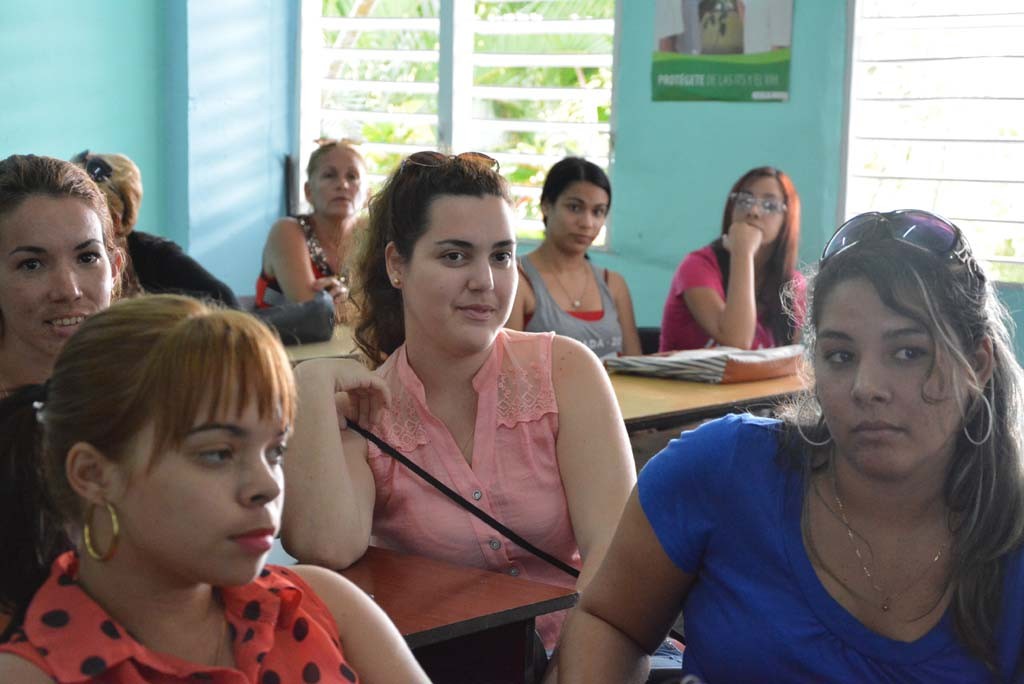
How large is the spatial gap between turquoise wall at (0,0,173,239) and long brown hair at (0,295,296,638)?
16.0 ft

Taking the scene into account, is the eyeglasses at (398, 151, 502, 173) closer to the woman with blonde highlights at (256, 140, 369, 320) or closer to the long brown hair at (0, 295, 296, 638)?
the long brown hair at (0, 295, 296, 638)

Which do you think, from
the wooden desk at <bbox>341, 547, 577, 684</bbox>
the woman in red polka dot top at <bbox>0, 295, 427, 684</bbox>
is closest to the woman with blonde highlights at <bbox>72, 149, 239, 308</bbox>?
the wooden desk at <bbox>341, 547, 577, 684</bbox>

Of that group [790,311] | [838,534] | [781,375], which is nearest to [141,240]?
[781,375]

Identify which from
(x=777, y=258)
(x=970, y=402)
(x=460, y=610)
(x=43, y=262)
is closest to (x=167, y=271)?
(x=43, y=262)

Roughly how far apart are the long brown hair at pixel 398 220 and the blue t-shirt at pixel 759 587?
0.76 meters

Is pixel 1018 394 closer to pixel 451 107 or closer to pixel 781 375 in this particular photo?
pixel 781 375

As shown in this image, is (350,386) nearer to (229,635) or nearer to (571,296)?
(229,635)

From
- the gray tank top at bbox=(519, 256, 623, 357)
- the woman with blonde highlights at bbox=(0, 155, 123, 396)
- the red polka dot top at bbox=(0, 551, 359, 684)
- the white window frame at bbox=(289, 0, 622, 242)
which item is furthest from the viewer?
the white window frame at bbox=(289, 0, 622, 242)

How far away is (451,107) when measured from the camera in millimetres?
6855

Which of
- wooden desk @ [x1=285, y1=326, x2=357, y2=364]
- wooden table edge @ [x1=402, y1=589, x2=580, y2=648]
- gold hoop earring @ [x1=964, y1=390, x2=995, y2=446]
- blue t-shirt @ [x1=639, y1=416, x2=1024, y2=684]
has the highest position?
gold hoop earring @ [x1=964, y1=390, x2=995, y2=446]

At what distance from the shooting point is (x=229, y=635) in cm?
131

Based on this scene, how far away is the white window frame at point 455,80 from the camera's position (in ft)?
20.9

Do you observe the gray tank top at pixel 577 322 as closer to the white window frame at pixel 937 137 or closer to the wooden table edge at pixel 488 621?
the white window frame at pixel 937 137

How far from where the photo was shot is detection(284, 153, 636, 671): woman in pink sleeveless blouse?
2.19 meters
